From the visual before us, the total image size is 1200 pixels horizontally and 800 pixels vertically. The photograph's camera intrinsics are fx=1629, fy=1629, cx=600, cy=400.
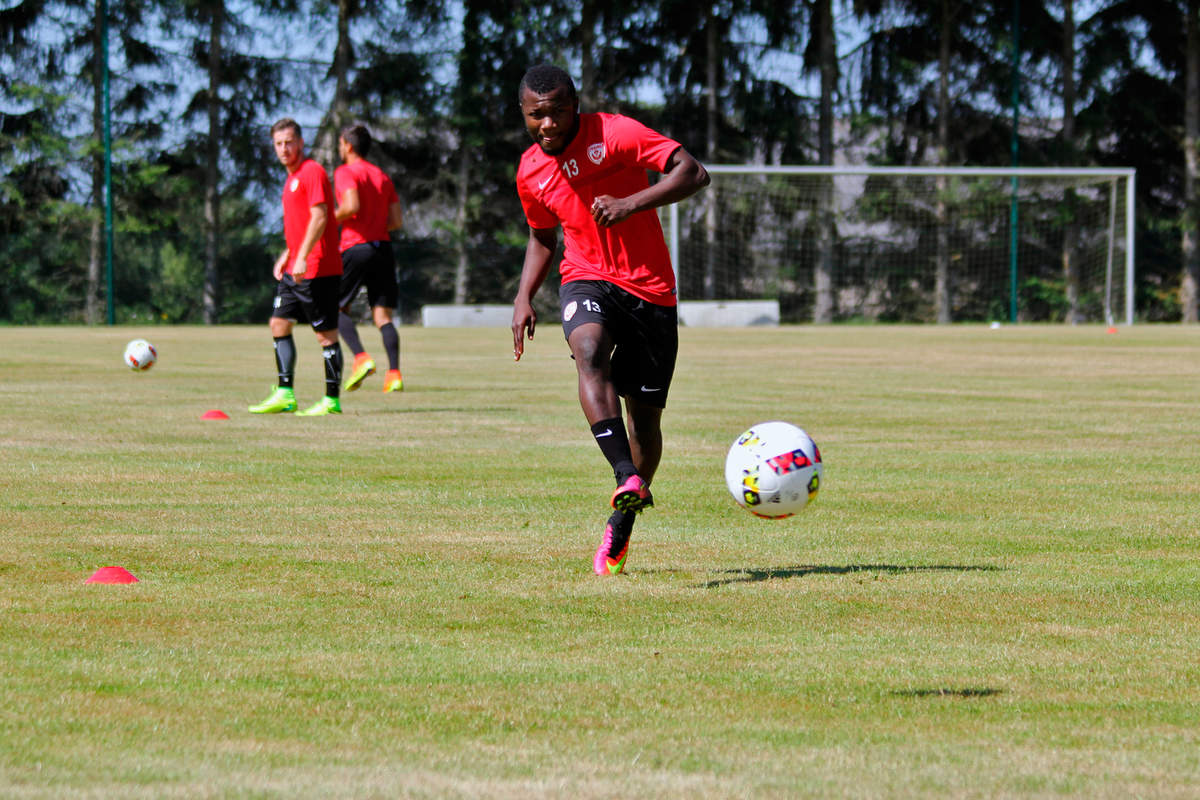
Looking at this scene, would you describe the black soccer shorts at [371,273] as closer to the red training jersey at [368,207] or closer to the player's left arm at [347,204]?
the red training jersey at [368,207]

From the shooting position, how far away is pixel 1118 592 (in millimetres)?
5602

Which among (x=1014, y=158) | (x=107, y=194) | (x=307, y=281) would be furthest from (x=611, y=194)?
(x=1014, y=158)

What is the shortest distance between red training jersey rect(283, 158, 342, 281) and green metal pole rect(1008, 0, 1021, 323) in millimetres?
Result: 32043

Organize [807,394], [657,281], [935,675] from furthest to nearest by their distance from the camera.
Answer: [807,394], [657,281], [935,675]

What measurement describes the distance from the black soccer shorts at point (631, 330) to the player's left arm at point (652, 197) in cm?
33

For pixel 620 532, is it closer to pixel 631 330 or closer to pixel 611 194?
pixel 631 330

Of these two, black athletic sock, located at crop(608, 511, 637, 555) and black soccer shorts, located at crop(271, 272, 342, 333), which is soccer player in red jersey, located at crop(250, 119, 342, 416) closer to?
black soccer shorts, located at crop(271, 272, 342, 333)

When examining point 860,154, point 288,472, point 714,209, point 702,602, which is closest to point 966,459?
point 288,472

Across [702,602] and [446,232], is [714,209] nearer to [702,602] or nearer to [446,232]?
[446,232]

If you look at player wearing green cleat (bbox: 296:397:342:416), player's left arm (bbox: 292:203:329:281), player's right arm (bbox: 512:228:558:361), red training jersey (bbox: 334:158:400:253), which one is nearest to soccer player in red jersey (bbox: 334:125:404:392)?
red training jersey (bbox: 334:158:400:253)

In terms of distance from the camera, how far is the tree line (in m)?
46.0

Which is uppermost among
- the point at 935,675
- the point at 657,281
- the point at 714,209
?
the point at 714,209

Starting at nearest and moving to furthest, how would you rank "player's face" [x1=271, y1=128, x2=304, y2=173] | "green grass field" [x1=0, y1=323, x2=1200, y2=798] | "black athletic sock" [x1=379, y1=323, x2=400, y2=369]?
"green grass field" [x1=0, y1=323, x2=1200, y2=798] → "player's face" [x1=271, y1=128, x2=304, y2=173] → "black athletic sock" [x1=379, y1=323, x2=400, y2=369]

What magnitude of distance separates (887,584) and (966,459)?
4.38m
